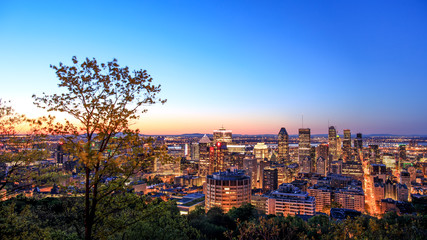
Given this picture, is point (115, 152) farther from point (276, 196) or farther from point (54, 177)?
point (276, 196)

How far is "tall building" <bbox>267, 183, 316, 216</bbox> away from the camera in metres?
38.4

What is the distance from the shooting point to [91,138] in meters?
4.70

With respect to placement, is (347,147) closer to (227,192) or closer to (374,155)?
(374,155)

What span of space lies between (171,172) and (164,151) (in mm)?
101868

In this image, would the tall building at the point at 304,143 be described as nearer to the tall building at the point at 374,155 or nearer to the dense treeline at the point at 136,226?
the tall building at the point at 374,155

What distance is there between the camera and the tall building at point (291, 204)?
126ft

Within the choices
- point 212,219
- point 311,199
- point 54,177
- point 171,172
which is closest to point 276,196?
point 311,199

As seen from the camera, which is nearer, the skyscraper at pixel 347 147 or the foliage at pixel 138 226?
the foliage at pixel 138 226

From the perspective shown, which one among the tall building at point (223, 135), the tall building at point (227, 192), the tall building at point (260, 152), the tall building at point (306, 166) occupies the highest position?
the tall building at point (223, 135)

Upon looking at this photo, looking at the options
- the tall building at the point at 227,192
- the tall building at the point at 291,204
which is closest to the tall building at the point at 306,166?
the tall building at the point at 291,204

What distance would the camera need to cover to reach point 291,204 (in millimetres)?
39562

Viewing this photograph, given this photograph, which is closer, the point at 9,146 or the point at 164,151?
the point at 164,151

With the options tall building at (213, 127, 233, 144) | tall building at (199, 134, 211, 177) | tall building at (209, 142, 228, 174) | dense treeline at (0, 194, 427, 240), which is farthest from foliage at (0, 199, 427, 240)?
tall building at (213, 127, 233, 144)

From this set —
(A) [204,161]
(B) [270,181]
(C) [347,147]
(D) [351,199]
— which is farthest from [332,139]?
(D) [351,199]
